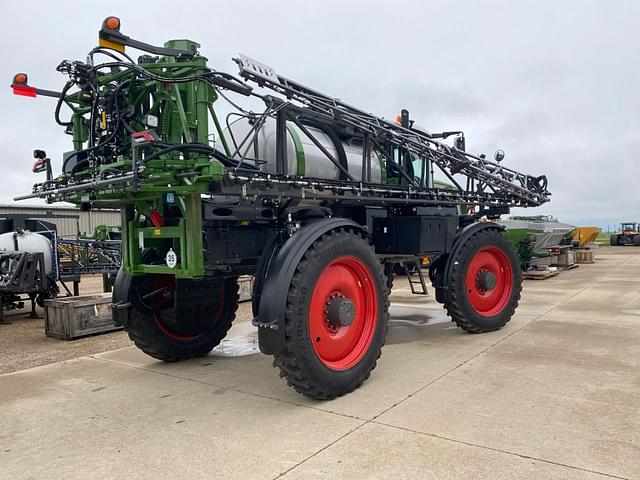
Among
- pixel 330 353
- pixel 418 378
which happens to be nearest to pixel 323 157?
pixel 330 353

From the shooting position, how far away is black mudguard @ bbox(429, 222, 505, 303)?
6320mm

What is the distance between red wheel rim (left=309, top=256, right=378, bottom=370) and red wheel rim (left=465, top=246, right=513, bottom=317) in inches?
83.9

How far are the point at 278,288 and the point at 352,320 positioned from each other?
3.00ft

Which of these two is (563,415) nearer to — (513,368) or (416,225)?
(513,368)

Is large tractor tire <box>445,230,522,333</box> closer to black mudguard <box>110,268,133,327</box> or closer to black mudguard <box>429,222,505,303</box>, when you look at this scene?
black mudguard <box>429,222,505,303</box>

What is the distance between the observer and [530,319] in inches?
307

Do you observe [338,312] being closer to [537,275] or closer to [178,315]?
[178,315]

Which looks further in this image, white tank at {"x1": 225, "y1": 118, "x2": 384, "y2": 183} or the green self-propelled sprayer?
white tank at {"x1": 225, "y1": 118, "x2": 384, "y2": 183}

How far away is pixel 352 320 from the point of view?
14.9ft

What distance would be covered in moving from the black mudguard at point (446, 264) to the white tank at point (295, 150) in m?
1.78

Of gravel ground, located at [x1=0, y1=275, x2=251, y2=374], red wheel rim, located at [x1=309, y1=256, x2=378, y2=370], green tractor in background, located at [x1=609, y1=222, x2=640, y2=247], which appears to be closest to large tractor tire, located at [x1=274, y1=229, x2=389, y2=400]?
red wheel rim, located at [x1=309, y1=256, x2=378, y2=370]

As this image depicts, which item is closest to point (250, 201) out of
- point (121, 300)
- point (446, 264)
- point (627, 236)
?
point (121, 300)

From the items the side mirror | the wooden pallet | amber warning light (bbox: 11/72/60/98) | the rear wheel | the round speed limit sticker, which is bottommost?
the wooden pallet

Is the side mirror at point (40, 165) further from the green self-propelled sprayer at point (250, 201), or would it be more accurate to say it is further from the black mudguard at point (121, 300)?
the black mudguard at point (121, 300)
